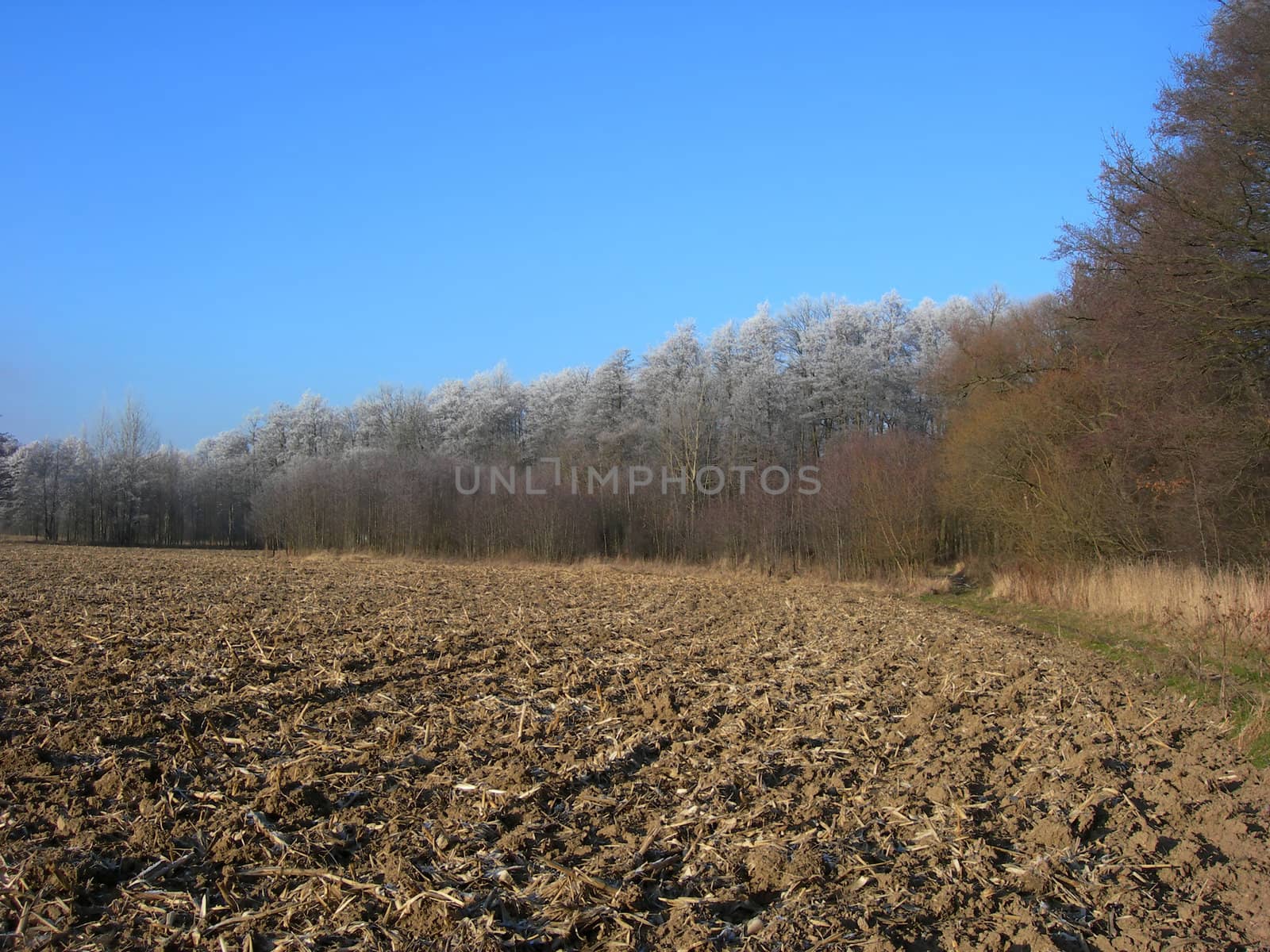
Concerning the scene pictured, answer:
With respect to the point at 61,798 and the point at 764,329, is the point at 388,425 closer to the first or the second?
the point at 764,329

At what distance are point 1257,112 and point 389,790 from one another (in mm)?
13702

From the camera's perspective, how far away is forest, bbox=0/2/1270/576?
12.9 meters

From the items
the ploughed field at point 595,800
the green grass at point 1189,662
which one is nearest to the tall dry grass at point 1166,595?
the green grass at point 1189,662

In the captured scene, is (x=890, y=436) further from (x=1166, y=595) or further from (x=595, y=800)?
(x=595, y=800)

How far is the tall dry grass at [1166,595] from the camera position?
10.6 m

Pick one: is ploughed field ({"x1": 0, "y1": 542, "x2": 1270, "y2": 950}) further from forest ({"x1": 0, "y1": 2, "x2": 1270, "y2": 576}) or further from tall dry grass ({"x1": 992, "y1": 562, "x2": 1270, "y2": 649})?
forest ({"x1": 0, "y1": 2, "x2": 1270, "y2": 576})

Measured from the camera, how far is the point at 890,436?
91.6ft

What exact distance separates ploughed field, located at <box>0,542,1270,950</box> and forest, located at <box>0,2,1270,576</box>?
6844mm

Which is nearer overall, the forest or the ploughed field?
the ploughed field

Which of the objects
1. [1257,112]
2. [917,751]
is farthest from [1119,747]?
[1257,112]

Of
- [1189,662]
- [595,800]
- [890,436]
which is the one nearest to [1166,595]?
[1189,662]

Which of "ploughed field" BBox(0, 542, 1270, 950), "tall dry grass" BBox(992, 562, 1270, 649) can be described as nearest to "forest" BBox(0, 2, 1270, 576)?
"tall dry grass" BBox(992, 562, 1270, 649)

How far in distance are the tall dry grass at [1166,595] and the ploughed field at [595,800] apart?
234 centimetres

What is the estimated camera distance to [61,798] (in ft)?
15.1
